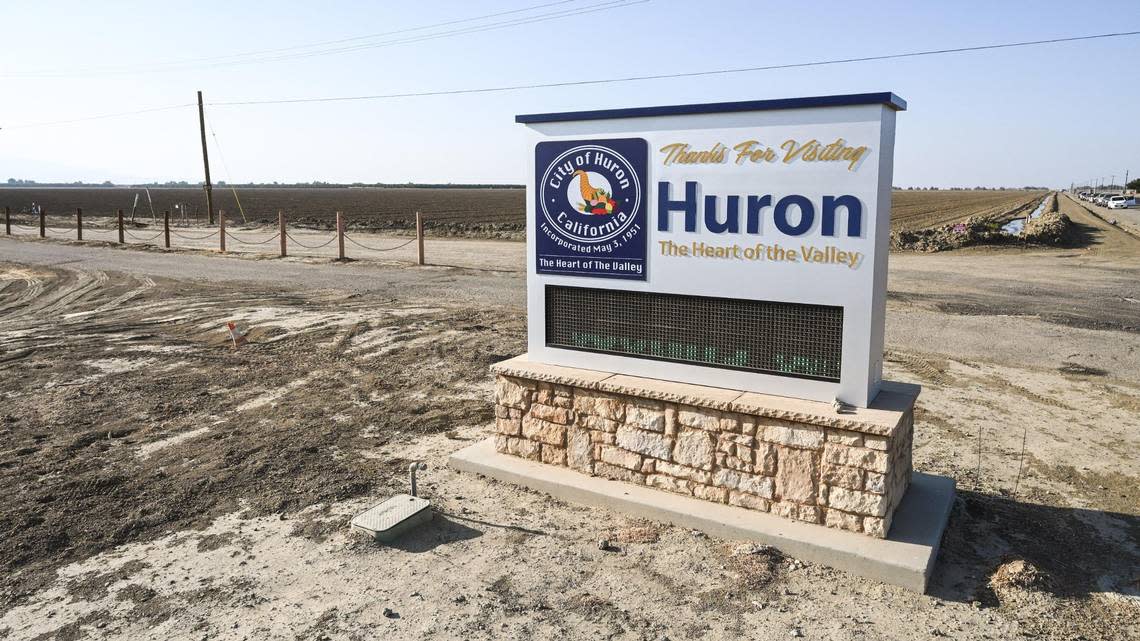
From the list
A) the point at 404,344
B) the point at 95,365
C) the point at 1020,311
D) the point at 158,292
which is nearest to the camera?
the point at 95,365

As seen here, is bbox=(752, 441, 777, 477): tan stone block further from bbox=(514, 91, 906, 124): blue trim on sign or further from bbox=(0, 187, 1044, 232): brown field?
bbox=(0, 187, 1044, 232): brown field

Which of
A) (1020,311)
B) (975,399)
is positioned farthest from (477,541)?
(1020,311)

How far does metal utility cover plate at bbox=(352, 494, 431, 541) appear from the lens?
585 centimetres

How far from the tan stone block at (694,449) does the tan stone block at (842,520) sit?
920 mm

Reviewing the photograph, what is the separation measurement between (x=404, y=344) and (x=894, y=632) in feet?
28.2

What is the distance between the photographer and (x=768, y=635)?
4.67 m

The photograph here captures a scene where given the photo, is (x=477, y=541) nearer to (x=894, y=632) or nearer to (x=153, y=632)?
(x=153, y=632)

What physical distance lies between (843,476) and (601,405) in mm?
1957

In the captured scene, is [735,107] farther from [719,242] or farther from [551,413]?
[551,413]

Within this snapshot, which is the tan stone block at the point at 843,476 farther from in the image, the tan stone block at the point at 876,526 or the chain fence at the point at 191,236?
the chain fence at the point at 191,236

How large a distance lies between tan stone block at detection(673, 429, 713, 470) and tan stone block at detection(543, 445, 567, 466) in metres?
1.06

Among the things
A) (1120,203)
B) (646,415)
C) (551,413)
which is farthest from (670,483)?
(1120,203)

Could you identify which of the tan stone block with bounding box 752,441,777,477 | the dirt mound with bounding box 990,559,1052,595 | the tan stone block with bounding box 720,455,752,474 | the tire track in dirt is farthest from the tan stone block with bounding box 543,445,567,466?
the tire track in dirt

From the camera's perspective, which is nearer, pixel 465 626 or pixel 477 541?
pixel 465 626
